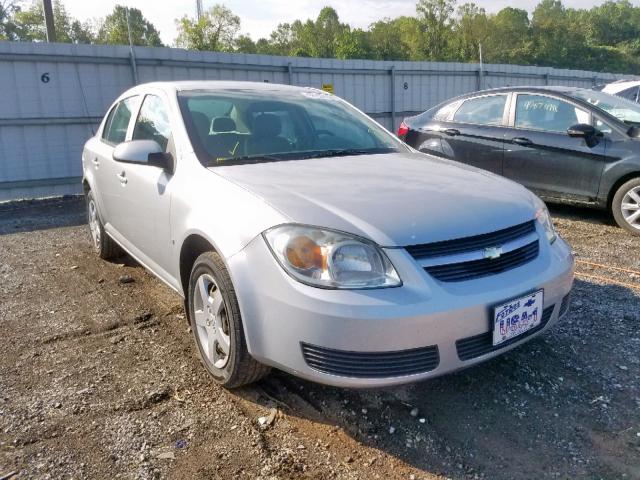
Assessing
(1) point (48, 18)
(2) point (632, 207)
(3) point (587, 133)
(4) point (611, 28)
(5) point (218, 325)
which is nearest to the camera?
(5) point (218, 325)

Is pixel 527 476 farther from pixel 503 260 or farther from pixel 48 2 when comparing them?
pixel 48 2

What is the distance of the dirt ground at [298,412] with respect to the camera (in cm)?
218

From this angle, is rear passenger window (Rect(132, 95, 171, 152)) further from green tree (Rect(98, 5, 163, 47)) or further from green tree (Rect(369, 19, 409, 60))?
green tree (Rect(369, 19, 409, 60))

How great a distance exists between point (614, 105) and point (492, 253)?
4.81 metres

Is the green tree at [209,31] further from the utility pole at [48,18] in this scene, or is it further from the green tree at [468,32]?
the utility pole at [48,18]

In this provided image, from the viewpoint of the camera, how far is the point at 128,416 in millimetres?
2539

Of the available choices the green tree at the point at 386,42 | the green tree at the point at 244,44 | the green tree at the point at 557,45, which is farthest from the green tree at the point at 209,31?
the green tree at the point at 557,45

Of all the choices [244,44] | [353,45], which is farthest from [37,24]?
[353,45]

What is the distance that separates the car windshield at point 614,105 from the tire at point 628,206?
0.86 m

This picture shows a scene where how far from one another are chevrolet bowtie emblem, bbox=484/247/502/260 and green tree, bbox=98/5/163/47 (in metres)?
55.0

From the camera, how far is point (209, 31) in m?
54.6

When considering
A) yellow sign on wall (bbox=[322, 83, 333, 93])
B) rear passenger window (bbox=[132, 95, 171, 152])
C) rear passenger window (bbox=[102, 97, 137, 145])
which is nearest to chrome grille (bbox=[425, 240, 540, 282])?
rear passenger window (bbox=[132, 95, 171, 152])

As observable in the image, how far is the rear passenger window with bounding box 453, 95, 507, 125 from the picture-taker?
21.5ft

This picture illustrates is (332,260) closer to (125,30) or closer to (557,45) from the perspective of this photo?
(125,30)
